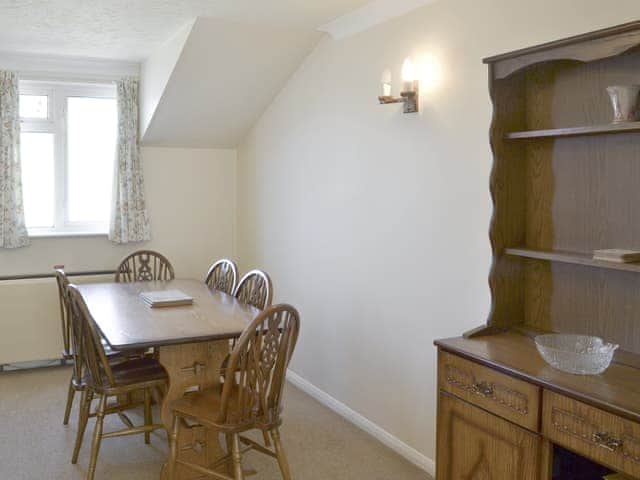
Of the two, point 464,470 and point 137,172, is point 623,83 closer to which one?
point 464,470

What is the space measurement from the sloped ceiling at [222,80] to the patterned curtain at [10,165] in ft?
2.97

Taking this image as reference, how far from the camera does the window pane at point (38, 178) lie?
16.3 feet

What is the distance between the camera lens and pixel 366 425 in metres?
3.71

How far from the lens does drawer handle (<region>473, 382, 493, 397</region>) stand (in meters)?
2.23

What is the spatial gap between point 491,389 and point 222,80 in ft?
9.80

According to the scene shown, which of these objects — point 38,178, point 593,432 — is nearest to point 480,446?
point 593,432

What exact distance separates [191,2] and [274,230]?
185 cm

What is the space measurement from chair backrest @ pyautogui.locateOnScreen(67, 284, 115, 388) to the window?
7.08ft

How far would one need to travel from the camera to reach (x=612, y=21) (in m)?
2.25

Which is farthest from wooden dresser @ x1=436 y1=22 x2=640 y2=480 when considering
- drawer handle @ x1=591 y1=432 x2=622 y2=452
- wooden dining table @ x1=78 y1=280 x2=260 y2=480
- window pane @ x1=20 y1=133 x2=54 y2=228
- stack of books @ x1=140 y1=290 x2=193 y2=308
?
window pane @ x1=20 y1=133 x2=54 y2=228

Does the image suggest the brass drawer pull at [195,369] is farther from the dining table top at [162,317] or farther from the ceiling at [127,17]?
the ceiling at [127,17]

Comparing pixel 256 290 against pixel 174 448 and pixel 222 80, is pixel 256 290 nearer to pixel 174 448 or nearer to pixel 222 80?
pixel 174 448

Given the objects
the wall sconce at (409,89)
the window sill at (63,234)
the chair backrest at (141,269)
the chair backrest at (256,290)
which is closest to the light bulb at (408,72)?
the wall sconce at (409,89)

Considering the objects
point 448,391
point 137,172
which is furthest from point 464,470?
point 137,172
